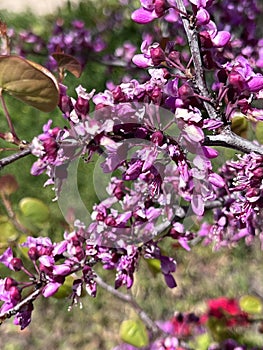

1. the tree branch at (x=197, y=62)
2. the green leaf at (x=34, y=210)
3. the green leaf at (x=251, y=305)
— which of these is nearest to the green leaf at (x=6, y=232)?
the green leaf at (x=34, y=210)

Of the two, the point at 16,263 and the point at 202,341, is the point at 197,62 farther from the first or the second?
the point at 202,341

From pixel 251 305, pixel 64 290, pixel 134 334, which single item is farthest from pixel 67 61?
pixel 251 305

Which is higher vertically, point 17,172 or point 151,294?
point 17,172

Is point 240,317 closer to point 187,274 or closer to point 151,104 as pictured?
point 187,274

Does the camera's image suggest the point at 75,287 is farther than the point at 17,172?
No

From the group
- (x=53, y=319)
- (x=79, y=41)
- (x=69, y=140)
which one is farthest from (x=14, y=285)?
(x=79, y=41)

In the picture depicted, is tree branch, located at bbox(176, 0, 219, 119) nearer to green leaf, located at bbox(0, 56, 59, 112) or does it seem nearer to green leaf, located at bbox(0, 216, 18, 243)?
green leaf, located at bbox(0, 56, 59, 112)

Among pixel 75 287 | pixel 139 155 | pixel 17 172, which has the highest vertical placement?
pixel 139 155
